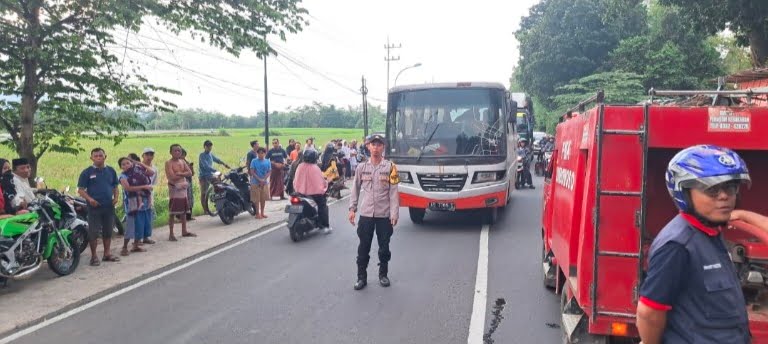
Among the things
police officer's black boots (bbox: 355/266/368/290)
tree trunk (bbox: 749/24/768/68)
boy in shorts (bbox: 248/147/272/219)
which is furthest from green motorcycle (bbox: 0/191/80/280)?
tree trunk (bbox: 749/24/768/68)

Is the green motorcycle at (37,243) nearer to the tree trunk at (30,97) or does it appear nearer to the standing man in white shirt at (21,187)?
the standing man in white shirt at (21,187)

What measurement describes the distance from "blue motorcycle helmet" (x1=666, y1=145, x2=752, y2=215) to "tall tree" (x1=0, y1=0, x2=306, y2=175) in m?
8.65

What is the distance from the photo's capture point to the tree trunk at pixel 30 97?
9328mm

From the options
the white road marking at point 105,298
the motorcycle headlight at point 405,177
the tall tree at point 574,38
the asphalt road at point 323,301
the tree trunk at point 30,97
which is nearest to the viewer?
the asphalt road at point 323,301

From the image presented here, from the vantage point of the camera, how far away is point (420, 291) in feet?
22.0

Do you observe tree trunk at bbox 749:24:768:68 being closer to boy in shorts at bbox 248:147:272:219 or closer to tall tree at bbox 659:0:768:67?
tall tree at bbox 659:0:768:67

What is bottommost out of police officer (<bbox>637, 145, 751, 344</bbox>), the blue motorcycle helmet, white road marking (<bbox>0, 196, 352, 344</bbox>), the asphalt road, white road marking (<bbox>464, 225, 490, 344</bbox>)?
white road marking (<bbox>0, 196, 352, 344</bbox>)

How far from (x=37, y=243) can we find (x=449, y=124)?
22.7 ft

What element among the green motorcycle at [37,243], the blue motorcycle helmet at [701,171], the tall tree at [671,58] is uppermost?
the tall tree at [671,58]

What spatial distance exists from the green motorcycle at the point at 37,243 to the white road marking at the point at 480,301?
521 cm

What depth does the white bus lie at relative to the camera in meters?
10.8

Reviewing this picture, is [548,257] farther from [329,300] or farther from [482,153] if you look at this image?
[482,153]

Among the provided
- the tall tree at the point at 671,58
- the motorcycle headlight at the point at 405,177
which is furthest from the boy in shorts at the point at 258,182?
the tall tree at the point at 671,58

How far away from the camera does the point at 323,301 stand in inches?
251
